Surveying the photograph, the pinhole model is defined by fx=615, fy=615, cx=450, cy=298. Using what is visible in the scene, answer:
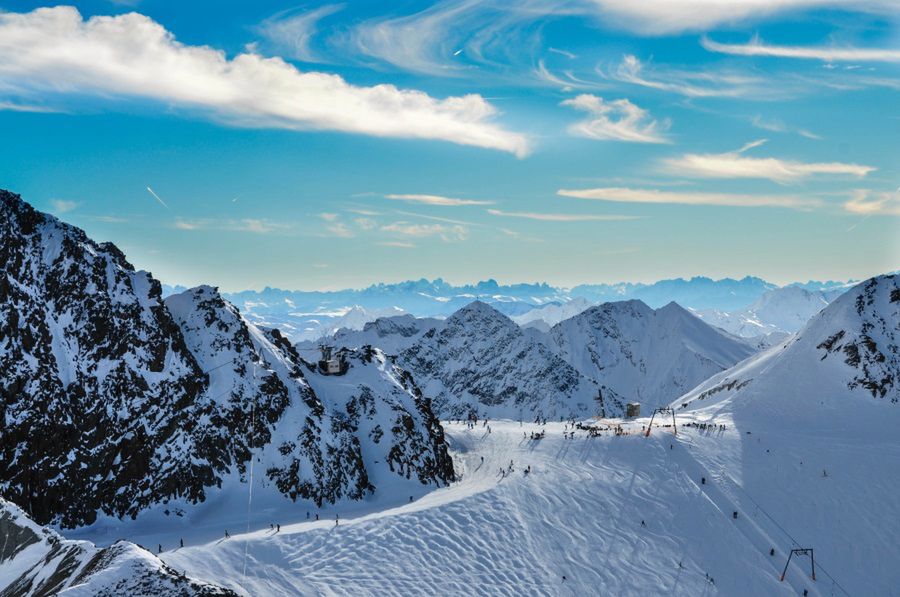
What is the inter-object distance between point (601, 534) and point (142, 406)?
47866 mm

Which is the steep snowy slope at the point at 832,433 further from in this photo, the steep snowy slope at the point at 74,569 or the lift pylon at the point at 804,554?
the steep snowy slope at the point at 74,569

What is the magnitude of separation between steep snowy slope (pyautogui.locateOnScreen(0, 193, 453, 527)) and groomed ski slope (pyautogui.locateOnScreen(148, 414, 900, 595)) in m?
8.39

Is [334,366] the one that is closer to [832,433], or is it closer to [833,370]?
[832,433]

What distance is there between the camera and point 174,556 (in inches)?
1763

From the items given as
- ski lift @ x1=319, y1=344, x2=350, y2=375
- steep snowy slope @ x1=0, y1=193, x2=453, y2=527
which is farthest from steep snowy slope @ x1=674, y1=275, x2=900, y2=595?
ski lift @ x1=319, y1=344, x2=350, y2=375

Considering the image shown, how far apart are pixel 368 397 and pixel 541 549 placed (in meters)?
33.7

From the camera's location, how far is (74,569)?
1870cm

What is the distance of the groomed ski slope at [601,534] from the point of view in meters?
48.7

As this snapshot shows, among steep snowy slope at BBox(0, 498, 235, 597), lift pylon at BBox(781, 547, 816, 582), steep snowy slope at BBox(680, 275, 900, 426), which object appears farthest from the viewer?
steep snowy slope at BBox(680, 275, 900, 426)

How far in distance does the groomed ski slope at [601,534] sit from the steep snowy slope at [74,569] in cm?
2298

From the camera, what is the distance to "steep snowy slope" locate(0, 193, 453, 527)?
57.2m

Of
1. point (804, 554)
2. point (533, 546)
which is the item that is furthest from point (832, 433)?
point (533, 546)

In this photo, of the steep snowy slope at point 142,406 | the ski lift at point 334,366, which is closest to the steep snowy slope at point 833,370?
the steep snowy slope at point 142,406

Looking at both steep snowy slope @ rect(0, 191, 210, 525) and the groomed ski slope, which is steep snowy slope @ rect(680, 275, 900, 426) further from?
steep snowy slope @ rect(0, 191, 210, 525)
